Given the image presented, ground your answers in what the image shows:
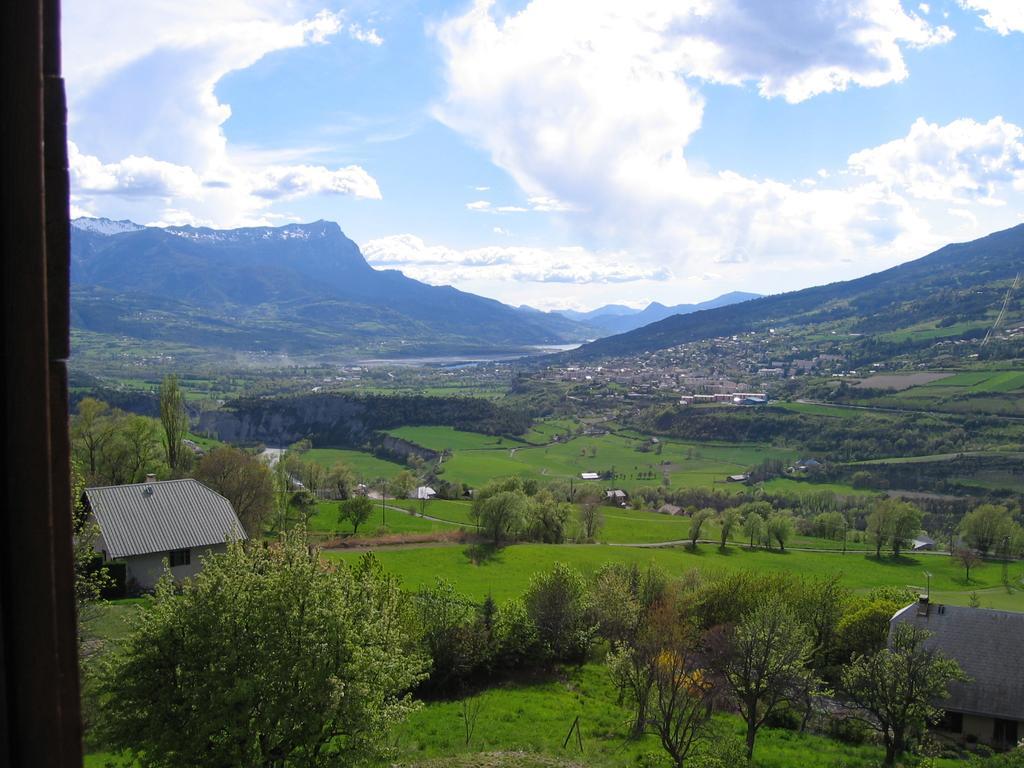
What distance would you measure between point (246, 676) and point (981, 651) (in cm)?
3633

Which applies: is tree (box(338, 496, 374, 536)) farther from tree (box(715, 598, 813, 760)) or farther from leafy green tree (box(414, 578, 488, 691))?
tree (box(715, 598, 813, 760))

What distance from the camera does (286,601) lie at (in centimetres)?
1522

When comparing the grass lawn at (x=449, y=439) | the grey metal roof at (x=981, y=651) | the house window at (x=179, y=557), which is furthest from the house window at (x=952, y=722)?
the grass lawn at (x=449, y=439)

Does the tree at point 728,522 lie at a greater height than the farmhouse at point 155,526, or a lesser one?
lesser

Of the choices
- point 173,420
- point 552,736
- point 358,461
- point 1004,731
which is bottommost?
point 358,461

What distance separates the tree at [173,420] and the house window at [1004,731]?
187 ft

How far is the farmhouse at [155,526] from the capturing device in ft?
116

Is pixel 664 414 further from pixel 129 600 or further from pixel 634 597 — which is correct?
pixel 129 600

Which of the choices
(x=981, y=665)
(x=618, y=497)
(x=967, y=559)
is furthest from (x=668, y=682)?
(x=618, y=497)

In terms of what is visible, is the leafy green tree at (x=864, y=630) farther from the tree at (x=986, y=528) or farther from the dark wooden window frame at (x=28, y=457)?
the tree at (x=986, y=528)

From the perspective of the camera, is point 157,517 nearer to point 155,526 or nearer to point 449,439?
point 155,526

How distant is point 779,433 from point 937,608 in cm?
12780

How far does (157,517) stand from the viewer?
36781 mm

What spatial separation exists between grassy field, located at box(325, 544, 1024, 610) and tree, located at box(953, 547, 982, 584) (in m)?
0.61
